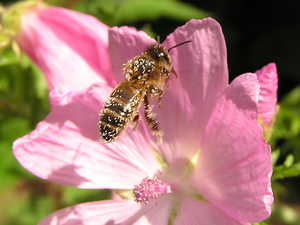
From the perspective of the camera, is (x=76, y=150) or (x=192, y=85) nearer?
(x=192, y=85)

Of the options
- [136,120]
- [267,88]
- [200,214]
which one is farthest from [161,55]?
[200,214]

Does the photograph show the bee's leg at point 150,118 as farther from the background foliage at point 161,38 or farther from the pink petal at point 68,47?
the background foliage at point 161,38

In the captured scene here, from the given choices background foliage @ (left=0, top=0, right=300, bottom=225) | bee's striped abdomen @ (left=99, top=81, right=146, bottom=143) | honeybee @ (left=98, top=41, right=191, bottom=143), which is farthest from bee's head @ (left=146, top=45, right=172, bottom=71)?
background foliage @ (left=0, top=0, right=300, bottom=225)

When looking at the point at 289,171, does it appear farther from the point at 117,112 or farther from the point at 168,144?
the point at 117,112

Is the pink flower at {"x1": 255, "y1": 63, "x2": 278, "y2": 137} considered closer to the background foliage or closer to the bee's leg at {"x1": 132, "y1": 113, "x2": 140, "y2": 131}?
the bee's leg at {"x1": 132, "y1": 113, "x2": 140, "y2": 131}

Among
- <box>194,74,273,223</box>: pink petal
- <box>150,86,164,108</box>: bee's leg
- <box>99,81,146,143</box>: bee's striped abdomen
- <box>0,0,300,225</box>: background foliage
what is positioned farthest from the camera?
<box>0,0,300,225</box>: background foliage

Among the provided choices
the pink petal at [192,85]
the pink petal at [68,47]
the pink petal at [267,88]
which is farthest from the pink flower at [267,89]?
the pink petal at [68,47]

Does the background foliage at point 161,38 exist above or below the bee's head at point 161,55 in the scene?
below
